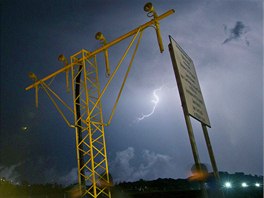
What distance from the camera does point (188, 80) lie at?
3.33 metres

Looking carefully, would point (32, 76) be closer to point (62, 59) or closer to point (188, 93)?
point (62, 59)

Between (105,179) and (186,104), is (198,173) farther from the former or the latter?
(105,179)

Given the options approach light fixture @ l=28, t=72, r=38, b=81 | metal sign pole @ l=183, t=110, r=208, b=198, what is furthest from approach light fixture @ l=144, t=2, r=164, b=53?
approach light fixture @ l=28, t=72, r=38, b=81

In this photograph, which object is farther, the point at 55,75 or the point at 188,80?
the point at 55,75

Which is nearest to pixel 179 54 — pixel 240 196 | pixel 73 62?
pixel 73 62

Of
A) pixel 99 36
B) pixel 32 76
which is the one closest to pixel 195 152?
pixel 99 36

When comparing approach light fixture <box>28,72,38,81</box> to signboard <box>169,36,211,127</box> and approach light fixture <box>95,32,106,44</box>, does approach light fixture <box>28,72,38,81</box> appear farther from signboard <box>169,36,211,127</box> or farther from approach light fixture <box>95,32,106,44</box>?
signboard <box>169,36,211,127</box>

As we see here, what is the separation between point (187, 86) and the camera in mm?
3160

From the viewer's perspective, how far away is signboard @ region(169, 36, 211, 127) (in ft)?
9.69

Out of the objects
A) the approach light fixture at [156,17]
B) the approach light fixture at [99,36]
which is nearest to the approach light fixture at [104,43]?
the approach light fixture at [99,36]

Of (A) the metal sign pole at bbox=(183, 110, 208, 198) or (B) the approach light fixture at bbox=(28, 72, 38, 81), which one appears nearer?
(A) the metal sign pole at bbox=(183, 110, 208, 198)

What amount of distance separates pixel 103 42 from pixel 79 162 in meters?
5.61

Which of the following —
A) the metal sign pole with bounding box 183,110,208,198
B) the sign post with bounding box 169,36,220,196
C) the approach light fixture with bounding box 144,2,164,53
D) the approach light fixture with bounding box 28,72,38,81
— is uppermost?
the approach light fixture with bounding box 28,72,38,81

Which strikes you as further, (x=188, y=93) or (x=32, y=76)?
(x=32, y=76)
